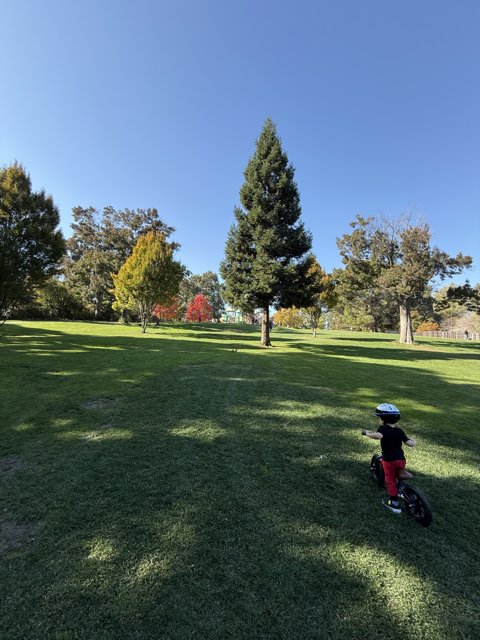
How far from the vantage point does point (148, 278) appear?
1024 inches

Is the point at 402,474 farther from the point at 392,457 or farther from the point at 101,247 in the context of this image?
the point at 101,247

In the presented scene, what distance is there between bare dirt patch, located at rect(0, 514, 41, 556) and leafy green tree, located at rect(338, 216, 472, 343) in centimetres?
2908

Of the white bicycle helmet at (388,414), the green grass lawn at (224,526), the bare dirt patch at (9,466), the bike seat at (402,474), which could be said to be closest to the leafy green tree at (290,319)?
the green grass lawn at (224,526)

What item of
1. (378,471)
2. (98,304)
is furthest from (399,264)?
(98,304)

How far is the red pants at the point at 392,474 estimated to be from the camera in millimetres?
3725

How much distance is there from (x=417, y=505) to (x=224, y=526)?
2189 millimetres

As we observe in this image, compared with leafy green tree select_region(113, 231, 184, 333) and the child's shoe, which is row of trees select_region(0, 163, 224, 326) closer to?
leafy green tree select_region(113, 231, 184, 333)

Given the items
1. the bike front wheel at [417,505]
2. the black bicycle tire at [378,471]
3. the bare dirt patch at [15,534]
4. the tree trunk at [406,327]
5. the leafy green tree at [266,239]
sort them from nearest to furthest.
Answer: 1. the bare dirt patch at [15,534]
2. the bike front wheel at [417,505]
3. the black bicycle tire at [378,471]
4. the leafy green tree at [266,239]
5. the tree trunk at [406,327]

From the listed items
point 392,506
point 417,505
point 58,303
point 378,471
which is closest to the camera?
point 417,505

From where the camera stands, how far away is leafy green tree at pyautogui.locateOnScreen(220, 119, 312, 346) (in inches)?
826

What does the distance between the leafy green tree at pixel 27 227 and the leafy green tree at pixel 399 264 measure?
25.7 m

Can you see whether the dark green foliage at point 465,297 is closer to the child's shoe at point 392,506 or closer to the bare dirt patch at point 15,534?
the child's shoe at point 392,506

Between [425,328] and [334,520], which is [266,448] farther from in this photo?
[425,328]

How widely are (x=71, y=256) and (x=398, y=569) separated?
57.8 meters
